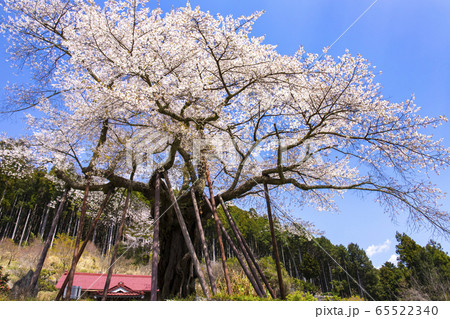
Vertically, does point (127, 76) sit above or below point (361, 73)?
above

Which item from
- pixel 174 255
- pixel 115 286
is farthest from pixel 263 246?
pixel 174 255

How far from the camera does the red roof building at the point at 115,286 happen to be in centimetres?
1188

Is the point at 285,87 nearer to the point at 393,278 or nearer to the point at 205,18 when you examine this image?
the point at 205,18

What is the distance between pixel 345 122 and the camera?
6.98 meters

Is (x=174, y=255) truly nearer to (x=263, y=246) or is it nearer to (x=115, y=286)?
(x=115, y=286)

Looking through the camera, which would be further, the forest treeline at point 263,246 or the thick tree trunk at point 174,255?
the forest treeline at point 263,246

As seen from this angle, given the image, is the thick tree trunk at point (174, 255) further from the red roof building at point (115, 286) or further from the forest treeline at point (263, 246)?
the forest treeline at point (263, 246)

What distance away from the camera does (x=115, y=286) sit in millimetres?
12414

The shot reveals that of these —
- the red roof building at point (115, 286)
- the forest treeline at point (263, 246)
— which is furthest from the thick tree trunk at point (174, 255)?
the forest treeline at point (263, 246)

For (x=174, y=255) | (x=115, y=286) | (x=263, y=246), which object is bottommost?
(x=115, y=286)

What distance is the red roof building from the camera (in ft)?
39.0

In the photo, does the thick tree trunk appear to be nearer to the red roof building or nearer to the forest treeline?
the red roof building
